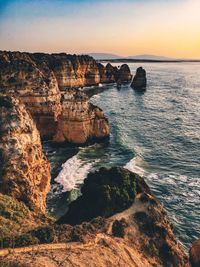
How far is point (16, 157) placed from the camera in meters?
24.8

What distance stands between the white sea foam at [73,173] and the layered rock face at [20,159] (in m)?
8.10

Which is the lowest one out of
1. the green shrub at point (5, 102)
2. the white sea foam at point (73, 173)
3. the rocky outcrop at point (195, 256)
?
the white sea foam at point (73, 173)

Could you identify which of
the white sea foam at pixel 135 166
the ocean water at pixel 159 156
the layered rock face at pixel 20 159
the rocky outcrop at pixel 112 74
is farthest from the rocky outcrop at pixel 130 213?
the rocky outcrop at pixel 112 74

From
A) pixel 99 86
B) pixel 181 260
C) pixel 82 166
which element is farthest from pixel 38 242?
pixel 99 86

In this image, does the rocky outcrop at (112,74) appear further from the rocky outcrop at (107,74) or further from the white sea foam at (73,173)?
the white sea foam at (73,173)

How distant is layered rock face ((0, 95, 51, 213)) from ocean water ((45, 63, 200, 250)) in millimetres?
7209

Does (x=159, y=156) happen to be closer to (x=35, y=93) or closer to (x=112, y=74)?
(x=35, y=93)

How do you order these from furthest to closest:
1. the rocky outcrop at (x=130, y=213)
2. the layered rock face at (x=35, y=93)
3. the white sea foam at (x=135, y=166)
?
the layered rock face at (x=35, y=93), the white sea foam at (x=135, y=166), the rocky outcrop at (x=130, y=213)

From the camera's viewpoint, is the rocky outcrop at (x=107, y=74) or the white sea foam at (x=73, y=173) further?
the rocky outcrop at (x=107, y=74)

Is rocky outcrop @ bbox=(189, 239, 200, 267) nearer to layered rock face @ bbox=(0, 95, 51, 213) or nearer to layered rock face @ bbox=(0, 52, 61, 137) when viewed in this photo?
layered rock face @ bbox=(0, 95, 51, 213)

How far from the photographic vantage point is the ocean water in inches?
1292

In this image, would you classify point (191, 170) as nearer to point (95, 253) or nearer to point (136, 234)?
point (136, 234)

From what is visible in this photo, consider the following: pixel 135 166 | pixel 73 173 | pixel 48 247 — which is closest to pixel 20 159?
pixel 48 247

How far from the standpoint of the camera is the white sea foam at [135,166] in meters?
41.0
